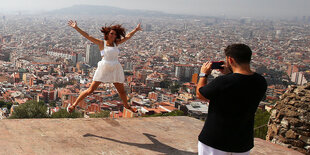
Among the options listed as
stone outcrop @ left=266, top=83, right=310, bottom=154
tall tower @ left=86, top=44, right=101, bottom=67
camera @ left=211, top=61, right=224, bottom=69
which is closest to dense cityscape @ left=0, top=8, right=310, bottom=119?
tall tower @ left=86, top=44, right=101, bottom=67

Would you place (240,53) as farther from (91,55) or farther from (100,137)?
(91,55)

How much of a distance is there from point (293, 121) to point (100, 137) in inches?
69.2

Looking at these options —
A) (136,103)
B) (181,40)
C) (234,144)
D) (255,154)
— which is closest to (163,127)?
(255,154)

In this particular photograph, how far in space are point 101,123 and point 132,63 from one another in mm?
53088

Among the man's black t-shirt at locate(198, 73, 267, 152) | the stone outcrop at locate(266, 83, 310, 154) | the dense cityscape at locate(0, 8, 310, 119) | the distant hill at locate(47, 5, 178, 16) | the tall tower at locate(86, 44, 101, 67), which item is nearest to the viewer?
the man's black t-shirt at locate(198, 73, 267, 152)

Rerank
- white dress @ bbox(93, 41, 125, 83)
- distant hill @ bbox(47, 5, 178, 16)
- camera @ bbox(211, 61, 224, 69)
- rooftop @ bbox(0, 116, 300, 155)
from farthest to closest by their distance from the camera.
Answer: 1. distant hill @ bbox(47, 5, 178, 16)
2. white dress @ bbox(93, 41, 125, 83)
3. rooftop @ bbox(0, 116, 300, 155)
4. camera @ bbox(211, 61, 224, 69)

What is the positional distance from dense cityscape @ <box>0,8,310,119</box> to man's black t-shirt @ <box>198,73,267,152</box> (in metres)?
0.55

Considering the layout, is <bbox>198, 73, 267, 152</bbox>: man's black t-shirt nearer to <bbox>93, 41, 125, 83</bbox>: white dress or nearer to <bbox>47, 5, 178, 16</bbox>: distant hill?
<bbox>93, 41, 125, 83</bbox>: white dress

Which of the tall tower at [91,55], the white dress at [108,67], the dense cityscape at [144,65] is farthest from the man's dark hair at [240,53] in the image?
the tall tower at [91,55]

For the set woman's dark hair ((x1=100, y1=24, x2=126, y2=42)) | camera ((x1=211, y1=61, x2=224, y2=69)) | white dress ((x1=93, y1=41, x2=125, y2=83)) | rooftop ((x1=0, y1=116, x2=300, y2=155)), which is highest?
woman's dark hair ((x1=100, y1=24, x2=126, y2=42))

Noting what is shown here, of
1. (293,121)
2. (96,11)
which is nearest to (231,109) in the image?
(293,121)

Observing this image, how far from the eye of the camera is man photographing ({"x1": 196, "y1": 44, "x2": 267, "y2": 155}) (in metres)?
1.49

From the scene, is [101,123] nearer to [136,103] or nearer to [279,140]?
[279,140]

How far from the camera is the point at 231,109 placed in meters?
1.51
